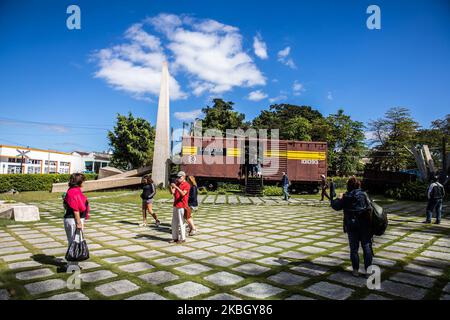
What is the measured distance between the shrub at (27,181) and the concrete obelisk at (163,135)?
9.23 m

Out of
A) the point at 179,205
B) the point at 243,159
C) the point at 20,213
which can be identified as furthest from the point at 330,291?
the point at 243,159

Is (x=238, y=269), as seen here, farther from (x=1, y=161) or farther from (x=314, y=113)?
(x=314, y=113)

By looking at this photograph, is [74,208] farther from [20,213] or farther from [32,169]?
[32,169]

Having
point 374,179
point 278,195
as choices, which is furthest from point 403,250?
point 374,179

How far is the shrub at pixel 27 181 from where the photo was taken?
774 inches

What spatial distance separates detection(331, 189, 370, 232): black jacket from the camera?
387 centimetres

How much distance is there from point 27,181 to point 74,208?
70.1ft

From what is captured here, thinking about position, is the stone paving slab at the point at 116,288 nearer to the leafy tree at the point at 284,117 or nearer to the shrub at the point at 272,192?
the shrub at the point at 272,192

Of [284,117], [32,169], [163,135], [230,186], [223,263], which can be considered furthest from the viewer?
[284,117]

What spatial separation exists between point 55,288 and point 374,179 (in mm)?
20033

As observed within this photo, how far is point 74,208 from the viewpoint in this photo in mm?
4004

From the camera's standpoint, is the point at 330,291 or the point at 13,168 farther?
the point at 13,168

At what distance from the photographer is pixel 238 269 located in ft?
14.0

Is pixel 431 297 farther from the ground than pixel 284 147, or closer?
closer
